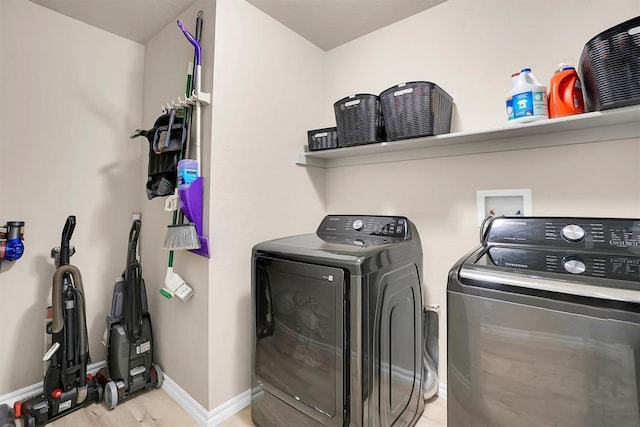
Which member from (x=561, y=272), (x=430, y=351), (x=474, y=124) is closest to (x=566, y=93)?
(x=474, y=124)

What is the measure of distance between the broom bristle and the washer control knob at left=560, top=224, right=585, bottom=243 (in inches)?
64.7

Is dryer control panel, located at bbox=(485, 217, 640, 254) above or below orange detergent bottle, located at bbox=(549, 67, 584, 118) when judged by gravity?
below

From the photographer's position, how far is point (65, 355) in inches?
64.4

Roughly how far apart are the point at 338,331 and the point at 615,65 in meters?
1.37

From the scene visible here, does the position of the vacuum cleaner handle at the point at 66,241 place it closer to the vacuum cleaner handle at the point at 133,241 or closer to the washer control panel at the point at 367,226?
the vacuum cleaner handle at the point at 133,241

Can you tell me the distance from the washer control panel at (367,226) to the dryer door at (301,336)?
1.84 ft

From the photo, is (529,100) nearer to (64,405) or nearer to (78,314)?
(78,314)

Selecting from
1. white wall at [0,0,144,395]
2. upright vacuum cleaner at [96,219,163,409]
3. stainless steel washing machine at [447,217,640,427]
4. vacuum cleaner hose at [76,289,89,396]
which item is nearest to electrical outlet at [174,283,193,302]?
upright vacuum cleaner at [96,219,163,409]

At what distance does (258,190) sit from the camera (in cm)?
180

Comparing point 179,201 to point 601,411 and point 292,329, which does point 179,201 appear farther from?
point 601,411

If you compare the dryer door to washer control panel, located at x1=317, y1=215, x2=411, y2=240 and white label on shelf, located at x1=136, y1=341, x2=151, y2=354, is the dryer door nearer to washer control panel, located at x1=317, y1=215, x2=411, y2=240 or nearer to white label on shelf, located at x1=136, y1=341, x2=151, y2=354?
washer control panel, located at x1=317, y1=215, x2=411, y2=240

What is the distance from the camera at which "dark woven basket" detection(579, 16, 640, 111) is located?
960 millimetres

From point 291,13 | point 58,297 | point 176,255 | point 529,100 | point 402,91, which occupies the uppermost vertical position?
point 291,13

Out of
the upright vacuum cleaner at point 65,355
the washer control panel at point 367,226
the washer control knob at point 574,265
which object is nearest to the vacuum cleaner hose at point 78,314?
the upright vacuum cleaner at point 65,355
